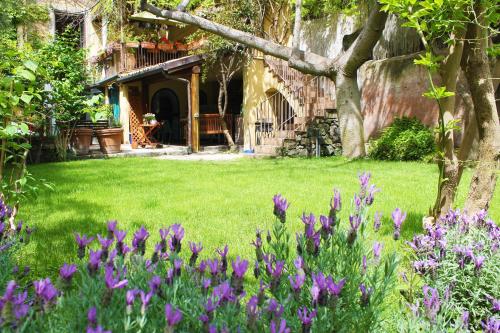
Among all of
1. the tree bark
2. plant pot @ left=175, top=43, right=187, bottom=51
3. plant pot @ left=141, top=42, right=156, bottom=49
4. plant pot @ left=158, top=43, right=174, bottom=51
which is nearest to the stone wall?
the tree bark

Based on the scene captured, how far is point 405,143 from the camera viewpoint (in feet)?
37.1

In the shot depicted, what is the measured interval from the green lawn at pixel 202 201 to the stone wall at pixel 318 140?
4.15 metres

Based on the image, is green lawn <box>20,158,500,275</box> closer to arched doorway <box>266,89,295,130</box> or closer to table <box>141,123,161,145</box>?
arched doorway <box>266,89,295,130</box>

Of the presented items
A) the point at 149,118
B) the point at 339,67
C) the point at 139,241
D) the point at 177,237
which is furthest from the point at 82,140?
the point at 177,237

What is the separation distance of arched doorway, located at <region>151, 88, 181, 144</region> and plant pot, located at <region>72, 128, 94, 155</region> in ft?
22.0

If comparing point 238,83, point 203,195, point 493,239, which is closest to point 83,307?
point 493,239

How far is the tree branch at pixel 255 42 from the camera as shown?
38.6 ft

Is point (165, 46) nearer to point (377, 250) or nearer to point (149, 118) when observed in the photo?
point (149, 118)

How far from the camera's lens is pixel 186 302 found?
4.33 feet

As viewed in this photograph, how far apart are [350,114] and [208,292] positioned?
11049mm

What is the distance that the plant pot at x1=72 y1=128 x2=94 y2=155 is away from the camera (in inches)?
559

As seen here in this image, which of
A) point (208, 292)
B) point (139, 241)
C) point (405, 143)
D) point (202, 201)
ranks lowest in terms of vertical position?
point (202, 201)

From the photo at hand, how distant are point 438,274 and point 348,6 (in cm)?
1296

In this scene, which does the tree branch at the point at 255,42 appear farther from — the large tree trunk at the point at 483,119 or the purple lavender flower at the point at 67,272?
the purple lavender flower at the point at 67,272
